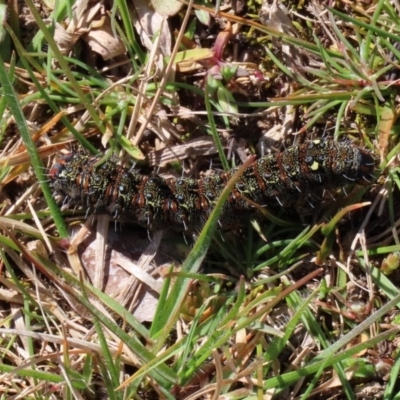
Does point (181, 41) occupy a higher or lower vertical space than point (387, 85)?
higher

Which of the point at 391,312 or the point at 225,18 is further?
the point at 225,18

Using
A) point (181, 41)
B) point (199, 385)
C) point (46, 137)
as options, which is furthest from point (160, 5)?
point (199, 385)

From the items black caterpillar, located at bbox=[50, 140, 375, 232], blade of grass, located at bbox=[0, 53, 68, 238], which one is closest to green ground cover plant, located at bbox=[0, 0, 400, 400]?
blade of grass, located at bbox=[0, 53, 68, 238]

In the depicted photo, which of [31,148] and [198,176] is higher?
[31,148]

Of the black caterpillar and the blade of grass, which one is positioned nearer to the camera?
the blade of grass

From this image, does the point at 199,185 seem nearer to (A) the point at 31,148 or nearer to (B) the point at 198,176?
(B) the point at 198,176

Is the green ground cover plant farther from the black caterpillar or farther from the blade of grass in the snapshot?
the black caterpillar

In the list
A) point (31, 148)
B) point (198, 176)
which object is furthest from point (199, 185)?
point (31, 148)

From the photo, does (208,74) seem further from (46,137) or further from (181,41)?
(46,137)
